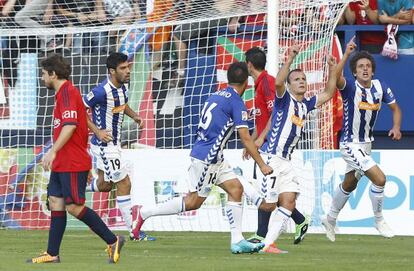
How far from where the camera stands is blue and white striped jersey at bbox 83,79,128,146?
16.2 m

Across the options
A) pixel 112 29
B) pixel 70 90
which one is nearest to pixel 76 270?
pixel 70 90

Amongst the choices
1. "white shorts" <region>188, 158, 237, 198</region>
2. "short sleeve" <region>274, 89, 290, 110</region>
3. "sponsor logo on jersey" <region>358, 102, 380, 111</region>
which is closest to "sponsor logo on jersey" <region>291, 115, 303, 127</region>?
"short sleeve" <region>274, 89, 290, 110</region>

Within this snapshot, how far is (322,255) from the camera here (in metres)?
13.7

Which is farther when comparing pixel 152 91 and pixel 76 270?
pixel 152 91

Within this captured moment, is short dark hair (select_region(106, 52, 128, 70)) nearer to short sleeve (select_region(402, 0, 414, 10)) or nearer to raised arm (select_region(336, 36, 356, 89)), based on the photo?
raised arm (select_region(336, 36, 356, 89))

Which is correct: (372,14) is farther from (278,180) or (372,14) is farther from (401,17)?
(278,180)

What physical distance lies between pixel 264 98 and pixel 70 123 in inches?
150

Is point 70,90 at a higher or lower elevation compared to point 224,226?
higher

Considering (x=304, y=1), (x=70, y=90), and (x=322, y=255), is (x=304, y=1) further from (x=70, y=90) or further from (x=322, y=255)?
(x=70, y=90)

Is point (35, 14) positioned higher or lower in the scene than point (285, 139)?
higher

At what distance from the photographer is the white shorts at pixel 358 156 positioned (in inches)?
618

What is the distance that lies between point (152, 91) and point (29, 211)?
2725 millimetres

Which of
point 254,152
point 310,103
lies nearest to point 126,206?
point 310,103

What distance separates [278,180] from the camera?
14305 millimetres
